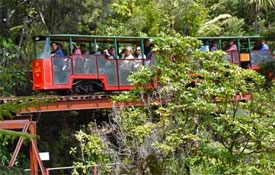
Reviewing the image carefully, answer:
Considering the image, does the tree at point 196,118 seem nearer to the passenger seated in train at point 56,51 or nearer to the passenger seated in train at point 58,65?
the passenger seated in train at point 58,65

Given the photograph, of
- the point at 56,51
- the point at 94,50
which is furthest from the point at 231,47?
the point at 56,51

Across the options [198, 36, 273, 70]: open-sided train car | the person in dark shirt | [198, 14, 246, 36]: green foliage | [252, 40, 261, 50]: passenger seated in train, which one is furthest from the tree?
[198, 14, 246, 36]: green foliage

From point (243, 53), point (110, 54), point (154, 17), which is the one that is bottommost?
point (243, 53)

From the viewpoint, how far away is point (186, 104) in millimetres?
6988

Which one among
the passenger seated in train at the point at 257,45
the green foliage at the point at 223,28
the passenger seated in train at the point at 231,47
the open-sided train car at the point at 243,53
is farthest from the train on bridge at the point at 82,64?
the green foliage at the point at 223,28

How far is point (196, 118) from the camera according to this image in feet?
23.2

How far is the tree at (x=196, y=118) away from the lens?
663 cm

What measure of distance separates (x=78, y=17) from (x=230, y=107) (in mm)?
9599

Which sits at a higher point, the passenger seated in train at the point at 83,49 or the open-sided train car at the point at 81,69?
the passenger seated in train at the point at 83,49

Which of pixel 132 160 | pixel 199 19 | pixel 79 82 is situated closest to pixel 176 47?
pixel 132 160

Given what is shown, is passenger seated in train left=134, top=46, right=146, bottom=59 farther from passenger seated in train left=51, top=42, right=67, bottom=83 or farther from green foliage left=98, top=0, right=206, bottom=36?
green foliage left=98, top=0, right=206, bottom=36

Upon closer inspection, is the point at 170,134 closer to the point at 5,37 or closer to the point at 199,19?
the point at 5,37

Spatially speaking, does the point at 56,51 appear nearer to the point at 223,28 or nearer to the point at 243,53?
the point at 243,53

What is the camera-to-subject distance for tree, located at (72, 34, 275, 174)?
663 centimetres
